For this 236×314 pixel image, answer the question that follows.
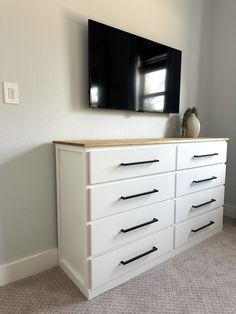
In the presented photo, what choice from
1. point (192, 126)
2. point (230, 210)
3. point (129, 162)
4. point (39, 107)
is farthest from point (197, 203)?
point (39, 107)

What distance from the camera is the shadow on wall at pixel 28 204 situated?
4.68 feet

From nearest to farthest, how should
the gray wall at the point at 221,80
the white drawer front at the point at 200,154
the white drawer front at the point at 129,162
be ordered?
the white drawer front at the point at 129,162
the white drawer front at the point at 200,154
the gray wall at the point at 221,80

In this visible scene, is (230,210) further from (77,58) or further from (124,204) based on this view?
(77,58)

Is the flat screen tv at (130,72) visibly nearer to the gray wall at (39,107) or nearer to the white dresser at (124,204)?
the gray wall at (39,107)

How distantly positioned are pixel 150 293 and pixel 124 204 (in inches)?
21.8

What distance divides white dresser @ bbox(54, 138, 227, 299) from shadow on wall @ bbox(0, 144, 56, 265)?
8 centimetres

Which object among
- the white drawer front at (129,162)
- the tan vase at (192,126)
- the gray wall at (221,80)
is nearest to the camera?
the white drawer front at (129,162)

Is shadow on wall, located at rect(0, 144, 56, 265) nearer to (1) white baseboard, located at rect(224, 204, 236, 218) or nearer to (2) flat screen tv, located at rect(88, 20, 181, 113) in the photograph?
(2) flat screen tv, located at rect(88, 20, 181, 113)

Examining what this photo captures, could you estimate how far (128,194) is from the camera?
1394 millimetres

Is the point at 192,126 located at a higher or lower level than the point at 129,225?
higher

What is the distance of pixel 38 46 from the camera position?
1.45 m

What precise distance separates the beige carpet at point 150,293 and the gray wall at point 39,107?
0.25 metres

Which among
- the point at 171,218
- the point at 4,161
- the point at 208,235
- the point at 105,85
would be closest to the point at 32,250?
the point at 4,161

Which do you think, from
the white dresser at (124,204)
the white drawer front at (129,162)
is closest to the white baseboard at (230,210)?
the white dresser at (124,204)
